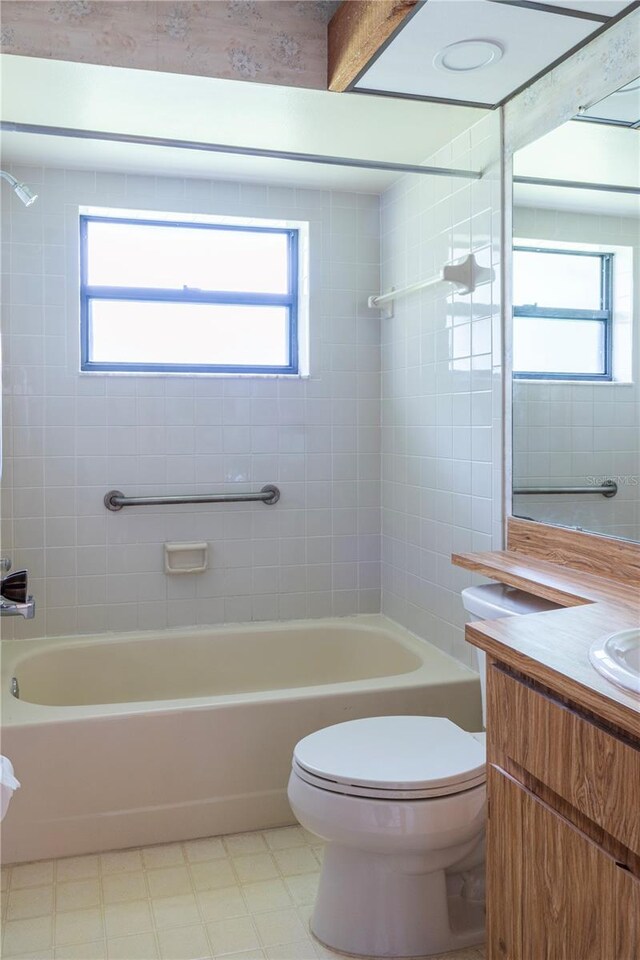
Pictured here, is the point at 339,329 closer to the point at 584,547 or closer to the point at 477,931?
the point at 584,547

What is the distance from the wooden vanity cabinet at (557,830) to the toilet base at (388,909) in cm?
47

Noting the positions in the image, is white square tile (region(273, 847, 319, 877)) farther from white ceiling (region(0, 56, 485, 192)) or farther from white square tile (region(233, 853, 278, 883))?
white ceiling (region(0, 56, 485, 192))

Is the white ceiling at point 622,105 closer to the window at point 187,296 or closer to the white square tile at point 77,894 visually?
the window at point 187,296

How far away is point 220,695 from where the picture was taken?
9.44 feet

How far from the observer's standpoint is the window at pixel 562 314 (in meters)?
1.91

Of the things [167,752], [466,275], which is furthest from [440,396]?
[167,752]

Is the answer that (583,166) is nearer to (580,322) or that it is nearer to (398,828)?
(580,322)

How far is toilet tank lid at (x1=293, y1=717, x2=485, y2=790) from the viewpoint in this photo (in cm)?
175

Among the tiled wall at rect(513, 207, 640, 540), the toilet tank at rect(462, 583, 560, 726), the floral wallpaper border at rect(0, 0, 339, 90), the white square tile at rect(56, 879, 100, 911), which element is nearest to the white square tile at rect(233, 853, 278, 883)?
the white square tile at rect(56, 879, 100, 911)

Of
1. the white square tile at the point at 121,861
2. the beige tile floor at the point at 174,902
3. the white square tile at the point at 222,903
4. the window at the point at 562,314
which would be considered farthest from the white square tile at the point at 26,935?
the window at the point at 562,314

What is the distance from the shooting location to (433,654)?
9.28 feet

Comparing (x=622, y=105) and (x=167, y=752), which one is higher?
(x=622, y=105)

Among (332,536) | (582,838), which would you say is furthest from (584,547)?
(332,536)

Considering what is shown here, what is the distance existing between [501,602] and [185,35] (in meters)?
1.72
